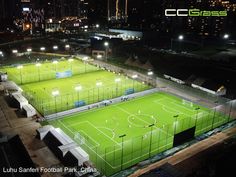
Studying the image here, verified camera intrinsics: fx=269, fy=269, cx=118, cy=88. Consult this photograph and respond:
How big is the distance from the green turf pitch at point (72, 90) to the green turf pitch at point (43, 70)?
2.81m

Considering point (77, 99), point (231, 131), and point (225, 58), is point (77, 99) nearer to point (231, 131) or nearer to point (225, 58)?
point (231, 131)

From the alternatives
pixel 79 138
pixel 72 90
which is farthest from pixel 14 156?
pixel 72 90

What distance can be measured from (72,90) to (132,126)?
17741mm

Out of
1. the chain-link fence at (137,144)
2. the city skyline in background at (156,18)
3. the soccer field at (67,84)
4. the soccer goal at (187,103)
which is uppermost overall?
the city skyline in background at (156,18)

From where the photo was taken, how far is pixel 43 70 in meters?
64.0

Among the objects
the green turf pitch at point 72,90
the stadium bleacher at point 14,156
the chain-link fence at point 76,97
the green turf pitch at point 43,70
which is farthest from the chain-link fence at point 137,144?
the green turf pitch at point 43,70

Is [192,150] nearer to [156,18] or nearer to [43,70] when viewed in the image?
[43,70]

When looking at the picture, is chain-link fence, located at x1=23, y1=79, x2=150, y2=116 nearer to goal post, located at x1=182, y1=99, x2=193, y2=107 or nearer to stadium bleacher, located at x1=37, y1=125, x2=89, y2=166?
stadium bleacher, located at x1=37, y1=125, x2=89, y2=166

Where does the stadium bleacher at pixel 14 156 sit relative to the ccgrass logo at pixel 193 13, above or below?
below

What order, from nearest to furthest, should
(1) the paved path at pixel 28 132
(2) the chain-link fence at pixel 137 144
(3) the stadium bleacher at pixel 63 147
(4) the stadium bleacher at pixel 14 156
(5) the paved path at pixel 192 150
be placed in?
(4) the stadium bleacher at pixel 14 156
(3) the stadium bleacher at pixel 63 147
(5) the paved path at pixel 192 150
(1) the paved path at pixel 28 132
(2) the chain-link fence at pixel 137 144

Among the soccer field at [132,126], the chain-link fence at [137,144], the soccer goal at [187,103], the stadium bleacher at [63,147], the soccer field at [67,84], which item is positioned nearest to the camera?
the stadium bleacher at [63,147]

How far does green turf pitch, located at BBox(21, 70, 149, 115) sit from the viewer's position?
4244cm

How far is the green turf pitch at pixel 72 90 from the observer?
4244 centimetres

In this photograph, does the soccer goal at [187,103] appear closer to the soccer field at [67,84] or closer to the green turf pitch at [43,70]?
the soccer field at [67,84]
